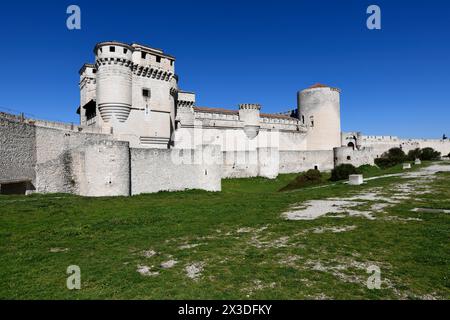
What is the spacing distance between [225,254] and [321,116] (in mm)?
51151

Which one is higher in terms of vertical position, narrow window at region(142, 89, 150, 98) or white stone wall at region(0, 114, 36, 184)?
narrow window at region(142, 89, 150, 98)

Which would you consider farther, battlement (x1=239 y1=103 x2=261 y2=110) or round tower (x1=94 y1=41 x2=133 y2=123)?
battlement (x1=239 y1=103 x2=261 y2=110)

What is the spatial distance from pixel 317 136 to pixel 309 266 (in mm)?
51372

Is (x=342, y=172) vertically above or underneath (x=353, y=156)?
underneath

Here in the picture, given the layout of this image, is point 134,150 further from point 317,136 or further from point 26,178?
point 317,136

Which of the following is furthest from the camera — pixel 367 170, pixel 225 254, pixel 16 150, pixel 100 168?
pixel 367 170

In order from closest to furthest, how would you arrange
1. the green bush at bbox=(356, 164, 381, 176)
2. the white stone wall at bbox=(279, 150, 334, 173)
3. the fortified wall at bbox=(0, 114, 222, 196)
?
the fortified wall at bbox=(0, 114, 222, 196) → the green bush at bbox=(356, 164, 381, 176) → the white stone wall at bbox=(279, 150, 334, 173)

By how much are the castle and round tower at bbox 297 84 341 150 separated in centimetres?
673

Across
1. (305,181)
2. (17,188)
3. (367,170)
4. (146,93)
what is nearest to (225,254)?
(17,188)

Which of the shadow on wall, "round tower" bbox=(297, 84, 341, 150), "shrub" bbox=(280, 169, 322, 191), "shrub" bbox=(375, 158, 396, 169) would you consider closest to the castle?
the shadow on wall

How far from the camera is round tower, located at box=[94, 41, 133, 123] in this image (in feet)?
86.1

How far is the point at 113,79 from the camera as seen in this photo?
26.5 meters

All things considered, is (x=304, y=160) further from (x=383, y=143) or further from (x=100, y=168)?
(x=100, y=168)

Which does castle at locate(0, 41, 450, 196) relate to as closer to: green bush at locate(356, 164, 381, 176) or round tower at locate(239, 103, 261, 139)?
round tower at locate(239, 103, 261, 139)
